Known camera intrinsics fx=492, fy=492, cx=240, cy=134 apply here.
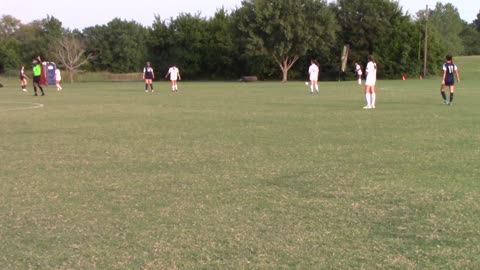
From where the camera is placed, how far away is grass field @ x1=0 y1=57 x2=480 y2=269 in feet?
14.6

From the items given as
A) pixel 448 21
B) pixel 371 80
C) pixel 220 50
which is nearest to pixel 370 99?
pixel 371 80

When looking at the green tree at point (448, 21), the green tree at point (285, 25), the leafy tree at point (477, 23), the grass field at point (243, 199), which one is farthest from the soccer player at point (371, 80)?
the leafy tree at point (477, 23)

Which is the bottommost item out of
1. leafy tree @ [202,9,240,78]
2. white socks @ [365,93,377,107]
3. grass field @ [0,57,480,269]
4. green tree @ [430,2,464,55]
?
grass field @ [0,57,480,269]

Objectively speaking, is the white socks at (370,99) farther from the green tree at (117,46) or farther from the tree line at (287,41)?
the green tree at (117,46)

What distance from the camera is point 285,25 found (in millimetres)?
59375

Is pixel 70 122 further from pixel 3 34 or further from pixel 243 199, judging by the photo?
pixel 3 34

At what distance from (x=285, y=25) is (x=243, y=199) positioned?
55.2 metres

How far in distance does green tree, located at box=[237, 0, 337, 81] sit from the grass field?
160 feet

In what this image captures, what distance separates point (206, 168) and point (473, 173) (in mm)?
4161

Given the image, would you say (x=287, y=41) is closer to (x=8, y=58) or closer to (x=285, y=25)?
(x=285, y=25)

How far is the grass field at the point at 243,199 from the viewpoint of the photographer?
14.6 feet

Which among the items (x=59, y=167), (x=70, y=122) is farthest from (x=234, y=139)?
(x=70, y=122)

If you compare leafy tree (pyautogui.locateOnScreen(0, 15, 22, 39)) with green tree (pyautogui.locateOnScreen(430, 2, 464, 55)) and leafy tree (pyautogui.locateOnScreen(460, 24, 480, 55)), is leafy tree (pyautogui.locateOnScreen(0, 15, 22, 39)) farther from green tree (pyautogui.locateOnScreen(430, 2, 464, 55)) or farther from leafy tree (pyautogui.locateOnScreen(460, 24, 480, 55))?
leafy tree (pyautogui.locateOnScreen(460, 24, 480, 55))

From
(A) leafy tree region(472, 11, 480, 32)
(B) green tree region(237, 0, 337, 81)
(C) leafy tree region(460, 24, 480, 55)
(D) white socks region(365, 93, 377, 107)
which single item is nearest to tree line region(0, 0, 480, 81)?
(B) green tree region(237, 0, 337, 81)
